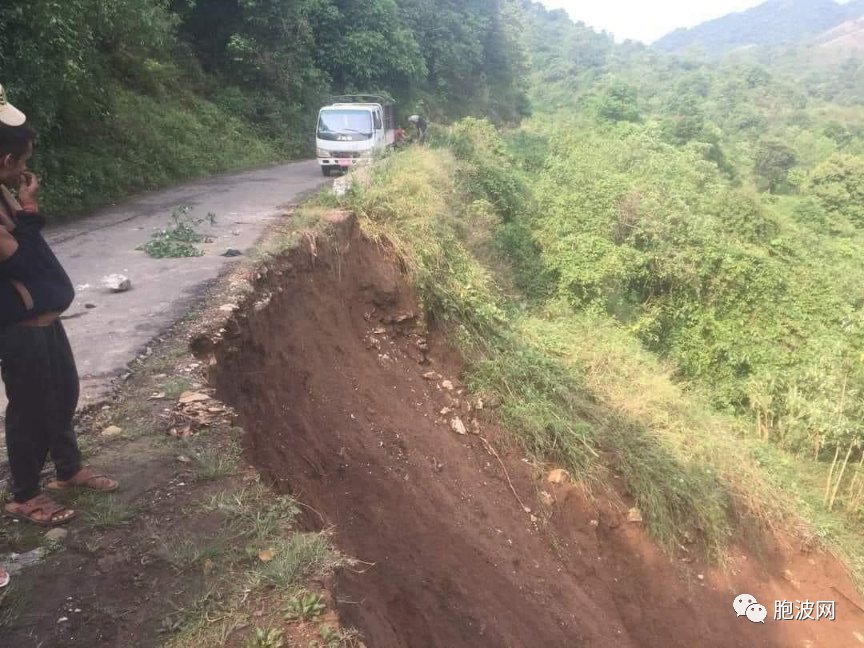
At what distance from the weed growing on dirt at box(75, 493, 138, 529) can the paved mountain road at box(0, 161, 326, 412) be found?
42.9 inches

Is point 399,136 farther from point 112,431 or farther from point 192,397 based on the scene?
point 112,431

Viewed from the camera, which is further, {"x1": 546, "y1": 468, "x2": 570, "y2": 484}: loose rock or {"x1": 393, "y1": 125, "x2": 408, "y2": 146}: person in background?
{"x1": 393, "y1": 125, "x2": 408, "y2": 146}: person in background

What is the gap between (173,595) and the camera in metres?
2.54

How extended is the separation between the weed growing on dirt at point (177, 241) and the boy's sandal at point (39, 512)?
14.8ft

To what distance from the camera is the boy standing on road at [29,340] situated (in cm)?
266

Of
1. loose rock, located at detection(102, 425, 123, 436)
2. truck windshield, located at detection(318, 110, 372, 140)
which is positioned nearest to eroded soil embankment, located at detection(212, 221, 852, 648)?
loose rock, located at detection(102, 425, 123, 436)

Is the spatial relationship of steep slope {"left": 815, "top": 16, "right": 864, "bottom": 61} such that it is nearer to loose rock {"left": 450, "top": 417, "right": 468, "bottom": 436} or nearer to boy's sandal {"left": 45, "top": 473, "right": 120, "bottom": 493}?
loose rock {"left": 450, "top": 417, "right": 468, "bottom": 436}

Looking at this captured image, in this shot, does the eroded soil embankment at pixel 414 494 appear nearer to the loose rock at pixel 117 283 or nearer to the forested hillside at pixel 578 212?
the forested hillside at pixel 578 212

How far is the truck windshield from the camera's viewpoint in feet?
46.1

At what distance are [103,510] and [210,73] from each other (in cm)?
1922

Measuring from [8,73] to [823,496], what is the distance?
1217 cm

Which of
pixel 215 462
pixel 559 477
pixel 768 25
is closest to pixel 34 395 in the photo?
pixel 215 462

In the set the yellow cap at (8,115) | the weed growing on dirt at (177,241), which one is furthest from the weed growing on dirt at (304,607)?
the weed growing on dirt at (177,241)

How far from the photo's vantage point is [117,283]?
19.5ft
